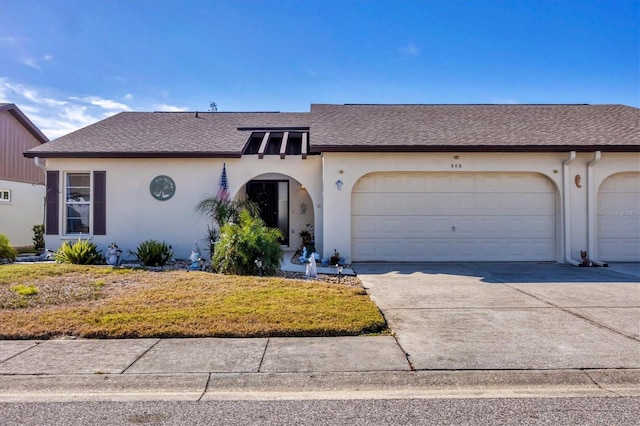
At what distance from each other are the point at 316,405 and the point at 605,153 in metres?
11.6

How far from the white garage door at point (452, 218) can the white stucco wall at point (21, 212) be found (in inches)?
530

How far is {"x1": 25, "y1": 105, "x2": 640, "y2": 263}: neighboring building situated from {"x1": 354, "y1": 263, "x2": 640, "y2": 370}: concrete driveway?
1513 mm

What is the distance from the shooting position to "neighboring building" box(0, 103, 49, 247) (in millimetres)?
16250

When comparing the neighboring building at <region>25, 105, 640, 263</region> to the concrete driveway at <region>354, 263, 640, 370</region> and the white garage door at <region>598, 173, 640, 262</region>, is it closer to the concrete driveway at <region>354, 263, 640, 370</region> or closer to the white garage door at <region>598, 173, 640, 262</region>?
the white garage door at <region>598, 173, 640, 262</region>

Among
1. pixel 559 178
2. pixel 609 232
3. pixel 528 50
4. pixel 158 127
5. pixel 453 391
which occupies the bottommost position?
pixel 453 391

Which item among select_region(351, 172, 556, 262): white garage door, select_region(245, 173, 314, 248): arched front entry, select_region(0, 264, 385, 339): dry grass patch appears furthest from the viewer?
select_region(245, 173, 314, 248): arched front entry

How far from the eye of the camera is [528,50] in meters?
13.3

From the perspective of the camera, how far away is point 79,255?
1062cm

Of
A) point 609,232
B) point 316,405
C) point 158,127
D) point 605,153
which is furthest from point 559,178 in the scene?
point 158,127

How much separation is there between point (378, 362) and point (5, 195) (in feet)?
58.4

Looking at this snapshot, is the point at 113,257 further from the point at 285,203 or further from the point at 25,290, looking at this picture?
the point at 285,203

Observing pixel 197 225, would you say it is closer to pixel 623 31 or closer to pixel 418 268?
pixel 418 268

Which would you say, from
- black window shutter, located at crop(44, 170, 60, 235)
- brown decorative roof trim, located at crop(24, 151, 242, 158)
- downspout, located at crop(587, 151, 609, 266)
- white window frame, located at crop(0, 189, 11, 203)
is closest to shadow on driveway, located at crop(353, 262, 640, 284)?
downspout, located at crop(587, 151, 609, 266)

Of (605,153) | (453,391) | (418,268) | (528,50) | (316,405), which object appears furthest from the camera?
(528,50)
